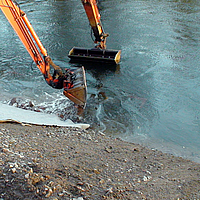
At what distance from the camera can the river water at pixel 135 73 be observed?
376 inches

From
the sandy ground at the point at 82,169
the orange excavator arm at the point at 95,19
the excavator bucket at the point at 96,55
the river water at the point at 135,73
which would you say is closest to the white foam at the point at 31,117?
the sandy ground at the point at 82,169

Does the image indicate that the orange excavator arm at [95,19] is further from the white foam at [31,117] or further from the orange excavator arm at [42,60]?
the white foam at [31,117]

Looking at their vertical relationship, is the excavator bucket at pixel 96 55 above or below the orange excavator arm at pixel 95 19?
below

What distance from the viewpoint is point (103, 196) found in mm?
4582

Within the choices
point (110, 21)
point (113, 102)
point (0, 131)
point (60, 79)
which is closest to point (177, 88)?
point (113, 102)

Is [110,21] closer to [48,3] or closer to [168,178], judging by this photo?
[48,3]

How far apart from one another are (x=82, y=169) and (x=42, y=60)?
5707 millimetres

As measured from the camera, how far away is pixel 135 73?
1338 centimetres

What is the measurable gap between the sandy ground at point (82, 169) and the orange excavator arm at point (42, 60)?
213 centimetres

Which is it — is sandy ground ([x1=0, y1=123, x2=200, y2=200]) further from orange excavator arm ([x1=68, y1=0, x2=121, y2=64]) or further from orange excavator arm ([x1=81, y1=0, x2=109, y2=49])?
orange excavator arm ([x1=81, y1=0, x2=109, y2=49])

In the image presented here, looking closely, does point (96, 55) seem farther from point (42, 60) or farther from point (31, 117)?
point (31, 117)

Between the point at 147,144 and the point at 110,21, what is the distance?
14280 mm

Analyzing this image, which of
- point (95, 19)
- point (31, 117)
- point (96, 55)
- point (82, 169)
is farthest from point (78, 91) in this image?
point (96, 55)

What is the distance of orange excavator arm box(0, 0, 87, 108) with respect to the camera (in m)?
8.98
